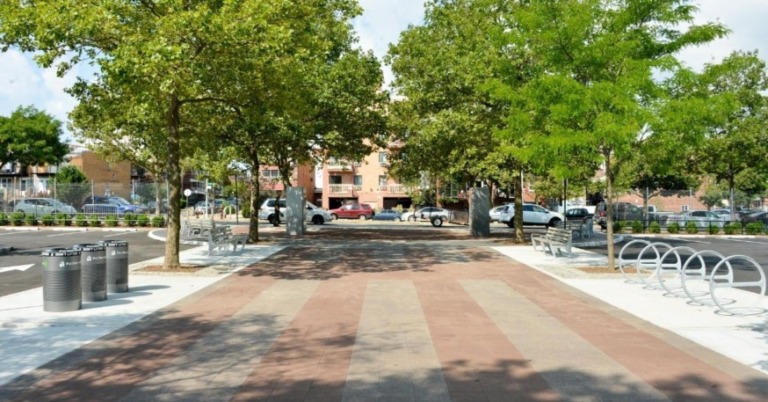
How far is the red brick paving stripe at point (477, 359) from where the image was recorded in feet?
18.7

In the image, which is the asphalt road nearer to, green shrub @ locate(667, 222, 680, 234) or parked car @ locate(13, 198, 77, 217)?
parked car @ locate(13, 198, 77, 217)

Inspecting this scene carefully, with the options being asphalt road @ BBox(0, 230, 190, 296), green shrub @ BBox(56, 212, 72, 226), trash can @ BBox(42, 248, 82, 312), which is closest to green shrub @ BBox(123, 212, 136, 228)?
asphalt road @ BBox(0, 230, 190, 296)

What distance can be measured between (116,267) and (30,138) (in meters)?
50.6

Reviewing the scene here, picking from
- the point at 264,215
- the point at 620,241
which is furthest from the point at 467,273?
the point at 264,215

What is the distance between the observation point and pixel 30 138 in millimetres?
54031

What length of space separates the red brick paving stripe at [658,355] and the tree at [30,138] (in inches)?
2143

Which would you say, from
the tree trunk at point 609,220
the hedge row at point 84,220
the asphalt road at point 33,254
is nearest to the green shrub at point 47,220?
the hedge row at point 84,220

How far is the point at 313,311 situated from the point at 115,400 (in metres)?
4.54

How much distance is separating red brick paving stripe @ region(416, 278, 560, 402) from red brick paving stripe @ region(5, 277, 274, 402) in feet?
10.4

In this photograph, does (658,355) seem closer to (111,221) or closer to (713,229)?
(713,229)

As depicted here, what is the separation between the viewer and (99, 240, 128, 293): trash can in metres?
11.5

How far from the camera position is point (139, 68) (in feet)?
38.3

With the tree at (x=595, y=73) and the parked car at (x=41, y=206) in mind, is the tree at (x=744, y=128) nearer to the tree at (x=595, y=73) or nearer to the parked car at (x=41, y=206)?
the tree at (x=595, y=73)

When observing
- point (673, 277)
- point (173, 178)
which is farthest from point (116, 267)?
point (673, 277)
